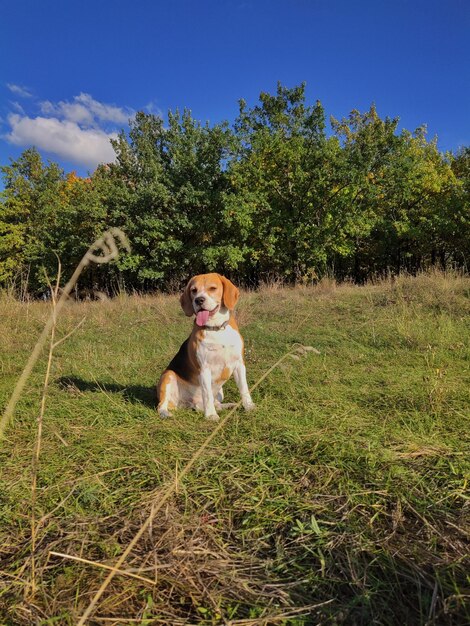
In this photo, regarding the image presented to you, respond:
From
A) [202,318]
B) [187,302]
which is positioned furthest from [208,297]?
[187,302]

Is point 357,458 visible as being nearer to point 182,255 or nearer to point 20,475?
point 20,475

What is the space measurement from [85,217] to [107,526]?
23.3m

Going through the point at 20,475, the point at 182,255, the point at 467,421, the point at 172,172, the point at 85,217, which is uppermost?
the point at 172,172

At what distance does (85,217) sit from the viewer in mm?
22156

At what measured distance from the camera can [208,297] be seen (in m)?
3.58

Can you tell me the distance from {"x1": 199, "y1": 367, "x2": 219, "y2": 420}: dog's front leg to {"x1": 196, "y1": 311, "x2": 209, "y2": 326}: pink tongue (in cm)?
46

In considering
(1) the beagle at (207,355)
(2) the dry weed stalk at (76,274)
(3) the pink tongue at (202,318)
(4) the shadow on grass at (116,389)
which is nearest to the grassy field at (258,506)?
(4) the shadow on grass at (116,389)

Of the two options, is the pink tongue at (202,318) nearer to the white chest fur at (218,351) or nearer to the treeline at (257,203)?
the white chest fur at (218,351)

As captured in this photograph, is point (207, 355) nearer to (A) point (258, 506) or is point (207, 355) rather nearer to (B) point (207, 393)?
(B) point (207, 393)

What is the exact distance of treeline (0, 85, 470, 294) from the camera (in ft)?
70.2

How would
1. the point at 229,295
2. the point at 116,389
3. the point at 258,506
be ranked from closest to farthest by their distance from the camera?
the point at 258,506 < the point at 229,295 < the point at 116,389

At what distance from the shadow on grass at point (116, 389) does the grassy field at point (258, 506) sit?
0.15 ft

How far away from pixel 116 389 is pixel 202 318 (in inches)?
59.6

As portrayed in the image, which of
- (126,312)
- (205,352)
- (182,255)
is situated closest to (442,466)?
(205,352)
